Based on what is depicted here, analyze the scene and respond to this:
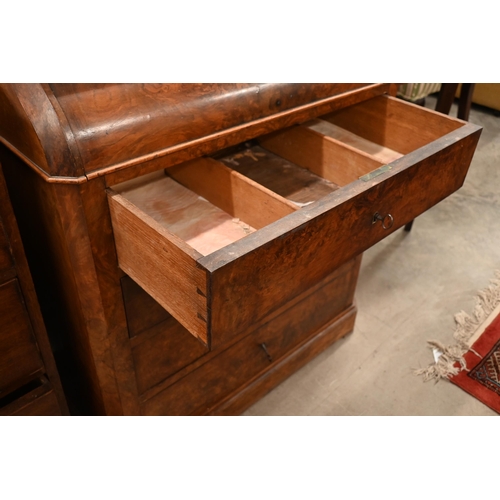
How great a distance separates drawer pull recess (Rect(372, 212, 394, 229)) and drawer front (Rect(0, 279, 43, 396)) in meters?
0.59

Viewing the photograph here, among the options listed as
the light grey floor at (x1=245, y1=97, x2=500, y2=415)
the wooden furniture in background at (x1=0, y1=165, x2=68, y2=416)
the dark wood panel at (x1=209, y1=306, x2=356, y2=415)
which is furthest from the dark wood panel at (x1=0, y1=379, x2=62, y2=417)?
the light grey floor at (x1=245, y1=97, x2=500, y2=415)

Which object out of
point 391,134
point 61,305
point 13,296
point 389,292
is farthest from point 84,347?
point 389,292

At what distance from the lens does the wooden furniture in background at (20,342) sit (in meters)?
0.78

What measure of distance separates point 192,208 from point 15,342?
39cm

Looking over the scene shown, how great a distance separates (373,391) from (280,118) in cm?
84

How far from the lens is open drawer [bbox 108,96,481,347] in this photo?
73 centimetres

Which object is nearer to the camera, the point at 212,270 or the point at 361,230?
the point at 212,270

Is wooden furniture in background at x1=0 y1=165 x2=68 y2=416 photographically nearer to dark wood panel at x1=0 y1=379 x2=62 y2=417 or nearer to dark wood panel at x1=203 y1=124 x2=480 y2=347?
dark wood panel at x1=0 y1=379 x2=62 y2=417

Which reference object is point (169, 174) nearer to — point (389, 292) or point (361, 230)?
point (361, 230)

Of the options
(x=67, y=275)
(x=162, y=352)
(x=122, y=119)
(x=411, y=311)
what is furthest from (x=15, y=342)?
(x=411, y=311)

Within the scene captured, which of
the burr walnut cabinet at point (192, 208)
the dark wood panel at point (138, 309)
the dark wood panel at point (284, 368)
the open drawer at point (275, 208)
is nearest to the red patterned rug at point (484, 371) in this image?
the dark wood panel at point (284, 368)

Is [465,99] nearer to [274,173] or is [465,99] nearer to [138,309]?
[274,173]

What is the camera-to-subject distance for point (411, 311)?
174cm

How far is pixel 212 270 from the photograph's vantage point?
66 cm
